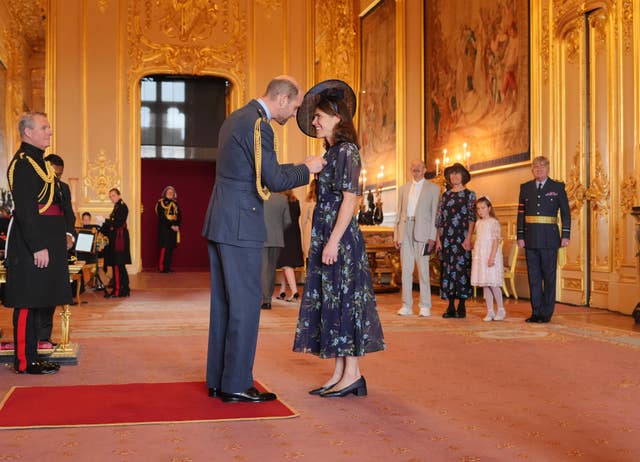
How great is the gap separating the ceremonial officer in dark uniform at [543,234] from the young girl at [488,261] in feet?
0.93

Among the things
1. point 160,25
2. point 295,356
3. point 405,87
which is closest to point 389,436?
point 295,356

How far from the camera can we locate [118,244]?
10.1 m

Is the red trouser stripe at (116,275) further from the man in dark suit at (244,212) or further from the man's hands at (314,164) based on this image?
the man's hands at (314,164)

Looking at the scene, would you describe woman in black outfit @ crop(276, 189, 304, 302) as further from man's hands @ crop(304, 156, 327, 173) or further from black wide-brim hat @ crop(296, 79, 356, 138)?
man's hands @ crop(304, 156, 327, 173)

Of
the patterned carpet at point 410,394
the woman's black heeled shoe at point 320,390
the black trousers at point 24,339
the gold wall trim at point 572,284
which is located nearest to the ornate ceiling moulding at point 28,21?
the patterned carpet at point 410,394

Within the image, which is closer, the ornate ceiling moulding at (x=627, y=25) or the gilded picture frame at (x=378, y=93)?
the ornate ceiling moulding at (x=627, y=25)

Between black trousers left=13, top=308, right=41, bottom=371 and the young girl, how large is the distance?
4.28 metres

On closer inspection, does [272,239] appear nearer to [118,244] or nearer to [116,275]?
[118,244]

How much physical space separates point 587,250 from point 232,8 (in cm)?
831

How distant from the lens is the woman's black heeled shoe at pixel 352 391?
4.02 metres

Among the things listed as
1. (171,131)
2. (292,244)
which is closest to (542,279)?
(292,244)

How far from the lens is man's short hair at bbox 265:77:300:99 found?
3.89 m

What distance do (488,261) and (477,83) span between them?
4.35 m

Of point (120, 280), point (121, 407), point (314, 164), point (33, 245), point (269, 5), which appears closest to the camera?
point (121, 407)
